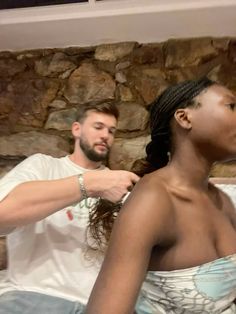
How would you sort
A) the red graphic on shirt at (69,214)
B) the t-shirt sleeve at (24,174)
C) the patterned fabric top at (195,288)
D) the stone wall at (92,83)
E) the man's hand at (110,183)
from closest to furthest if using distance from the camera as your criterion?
the patterned fabric top at (195,288) → the man's hand at (110,183) → the t-shirt sleeve at (24,174) → the red graphic on shirt at (69,214) → the stone wall at (92,83)

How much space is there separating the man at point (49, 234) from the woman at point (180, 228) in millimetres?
182

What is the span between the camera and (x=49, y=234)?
1432 mm

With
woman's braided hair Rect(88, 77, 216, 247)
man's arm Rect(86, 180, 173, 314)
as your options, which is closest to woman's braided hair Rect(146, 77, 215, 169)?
woman's braided hair Rect(88, 77, 216, 247)

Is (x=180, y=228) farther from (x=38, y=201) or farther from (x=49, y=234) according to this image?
(x=49, y=234)

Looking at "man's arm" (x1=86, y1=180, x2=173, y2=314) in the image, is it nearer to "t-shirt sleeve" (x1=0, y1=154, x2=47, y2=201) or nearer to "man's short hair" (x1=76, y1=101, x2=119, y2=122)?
"t-shirt sleeve" (x1=0, y1=154, x2=47, y2=201)

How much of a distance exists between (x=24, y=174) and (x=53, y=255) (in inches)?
11.4

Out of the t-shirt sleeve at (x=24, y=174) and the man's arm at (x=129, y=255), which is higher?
the t-shirt sleeve at (x=24, y=174)

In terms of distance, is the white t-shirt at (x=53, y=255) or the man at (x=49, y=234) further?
the white t-shirt at (x=53, y=255)

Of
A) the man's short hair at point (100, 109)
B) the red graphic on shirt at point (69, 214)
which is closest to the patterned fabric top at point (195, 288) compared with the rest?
the red graphic on shirt at point (69, 214)

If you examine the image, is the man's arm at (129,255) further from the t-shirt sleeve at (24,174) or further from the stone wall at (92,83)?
the stone wall at (92,83)

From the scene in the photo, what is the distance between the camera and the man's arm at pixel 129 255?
32.8 inches

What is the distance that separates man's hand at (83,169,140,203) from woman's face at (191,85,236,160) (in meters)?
0.23

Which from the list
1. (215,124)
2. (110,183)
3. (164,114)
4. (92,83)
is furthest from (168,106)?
(92,83)

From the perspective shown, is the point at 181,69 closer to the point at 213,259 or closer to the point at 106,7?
the point at 106,7
